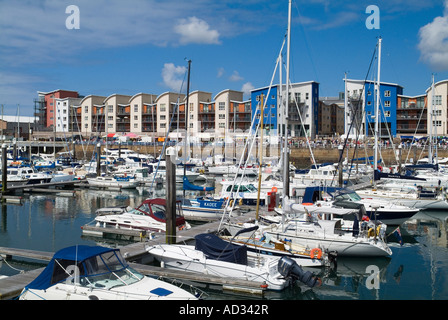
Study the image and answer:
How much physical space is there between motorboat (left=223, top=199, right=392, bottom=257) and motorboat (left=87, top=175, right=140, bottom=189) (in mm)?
28188

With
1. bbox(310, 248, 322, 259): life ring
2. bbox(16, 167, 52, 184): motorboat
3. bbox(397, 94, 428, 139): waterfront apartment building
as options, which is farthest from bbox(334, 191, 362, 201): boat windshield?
bbox(397, 94, 428, 139): waterfront apartment building

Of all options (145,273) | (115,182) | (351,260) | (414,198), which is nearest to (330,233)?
(351,260)

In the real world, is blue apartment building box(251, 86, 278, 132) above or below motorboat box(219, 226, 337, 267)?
above

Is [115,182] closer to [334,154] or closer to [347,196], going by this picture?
[347,196]

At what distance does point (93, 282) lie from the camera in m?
12.4

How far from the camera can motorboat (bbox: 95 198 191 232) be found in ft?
79.4

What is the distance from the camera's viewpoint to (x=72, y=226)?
28.1 metres

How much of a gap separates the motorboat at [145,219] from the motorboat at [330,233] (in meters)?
3.86

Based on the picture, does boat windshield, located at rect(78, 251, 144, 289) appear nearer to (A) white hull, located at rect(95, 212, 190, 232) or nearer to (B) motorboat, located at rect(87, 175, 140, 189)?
(A) white hull, located at rect(95, 212, 190, 232)

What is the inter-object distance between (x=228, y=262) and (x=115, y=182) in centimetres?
3422

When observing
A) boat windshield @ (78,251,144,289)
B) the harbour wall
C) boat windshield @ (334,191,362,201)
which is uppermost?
the harbour wall
